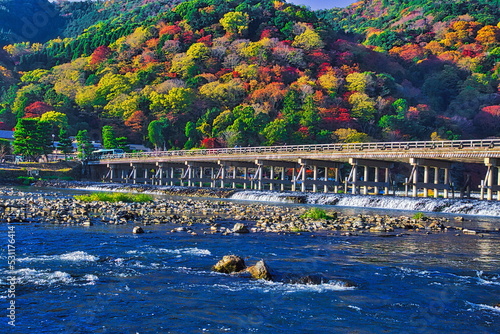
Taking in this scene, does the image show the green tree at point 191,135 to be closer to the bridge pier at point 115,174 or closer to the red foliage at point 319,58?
the bridge pier at point 115,174

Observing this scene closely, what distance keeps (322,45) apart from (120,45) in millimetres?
47256

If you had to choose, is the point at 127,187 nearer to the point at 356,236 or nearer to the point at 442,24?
the point at 356,236

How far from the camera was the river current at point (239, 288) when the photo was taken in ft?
28.1

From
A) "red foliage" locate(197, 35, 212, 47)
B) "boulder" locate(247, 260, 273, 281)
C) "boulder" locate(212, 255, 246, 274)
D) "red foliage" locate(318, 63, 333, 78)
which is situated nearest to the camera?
"boulder" locate(247, 260, 273, 281)

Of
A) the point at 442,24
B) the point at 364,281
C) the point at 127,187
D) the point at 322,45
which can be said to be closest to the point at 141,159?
the point at 127,187

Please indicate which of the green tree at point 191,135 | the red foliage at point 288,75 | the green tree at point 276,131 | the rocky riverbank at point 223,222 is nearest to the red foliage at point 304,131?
the green tree at point 276,131

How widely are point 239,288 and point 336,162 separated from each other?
160ft

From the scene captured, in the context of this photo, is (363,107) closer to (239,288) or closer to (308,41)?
(308,41)

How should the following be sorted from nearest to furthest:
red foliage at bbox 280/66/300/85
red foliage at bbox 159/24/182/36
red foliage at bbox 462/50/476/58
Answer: red foliage at bbox 280/66/300/85
red foliage at bbox 462/50/476/58
red foliage at bbox 159/24/182/36

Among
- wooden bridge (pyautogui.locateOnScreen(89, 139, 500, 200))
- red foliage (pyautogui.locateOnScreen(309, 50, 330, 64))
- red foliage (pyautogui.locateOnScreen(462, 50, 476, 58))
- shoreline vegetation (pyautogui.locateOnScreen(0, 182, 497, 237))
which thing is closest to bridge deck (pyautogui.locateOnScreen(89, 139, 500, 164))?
wooden bridge (pyautogui.locateOnScreen(89, 139, 500, 200))

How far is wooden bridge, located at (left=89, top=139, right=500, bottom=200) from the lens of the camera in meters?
41.8

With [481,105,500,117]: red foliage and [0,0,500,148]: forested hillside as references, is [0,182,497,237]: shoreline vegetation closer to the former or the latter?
[0,0,500,148]: forested hillside

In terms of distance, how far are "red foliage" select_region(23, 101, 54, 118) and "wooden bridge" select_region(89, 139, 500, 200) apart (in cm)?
2339

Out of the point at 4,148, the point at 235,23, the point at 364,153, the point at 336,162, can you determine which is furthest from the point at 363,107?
the point at 4,148
